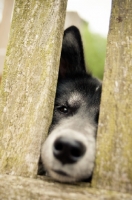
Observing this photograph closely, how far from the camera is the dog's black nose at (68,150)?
1.48 meters

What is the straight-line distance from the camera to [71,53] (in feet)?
8.34

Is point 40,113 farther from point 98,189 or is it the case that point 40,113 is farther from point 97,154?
point 98,189

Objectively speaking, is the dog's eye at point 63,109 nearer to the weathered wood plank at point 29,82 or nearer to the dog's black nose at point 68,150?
the weathered wood plank at point 29,82

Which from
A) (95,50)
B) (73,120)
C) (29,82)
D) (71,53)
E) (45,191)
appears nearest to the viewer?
(45,191)

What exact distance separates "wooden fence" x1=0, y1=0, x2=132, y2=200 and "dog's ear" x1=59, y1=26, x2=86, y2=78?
2.07ft

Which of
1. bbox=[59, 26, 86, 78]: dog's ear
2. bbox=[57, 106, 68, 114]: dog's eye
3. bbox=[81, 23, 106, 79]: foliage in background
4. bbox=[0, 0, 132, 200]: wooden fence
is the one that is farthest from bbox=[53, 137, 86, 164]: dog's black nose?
bbox=[81, 23, 106, 79]: foliage in background

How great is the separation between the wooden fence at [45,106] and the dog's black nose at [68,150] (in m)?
0.11

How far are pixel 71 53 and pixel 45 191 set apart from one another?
143 centimetres

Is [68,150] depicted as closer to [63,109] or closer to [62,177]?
[62,177]

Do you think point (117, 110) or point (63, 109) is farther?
point (63, 109)

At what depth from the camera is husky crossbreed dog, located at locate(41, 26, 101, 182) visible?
1.50 meters

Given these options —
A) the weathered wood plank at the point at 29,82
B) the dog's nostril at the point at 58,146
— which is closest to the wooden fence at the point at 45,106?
the weathered wood plank at the point at 29,82

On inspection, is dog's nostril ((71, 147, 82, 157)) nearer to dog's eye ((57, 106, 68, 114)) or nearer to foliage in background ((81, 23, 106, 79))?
dog's eye ((57, 106, 68, 114))

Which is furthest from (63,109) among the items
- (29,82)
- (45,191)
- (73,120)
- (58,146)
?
(45,191)
